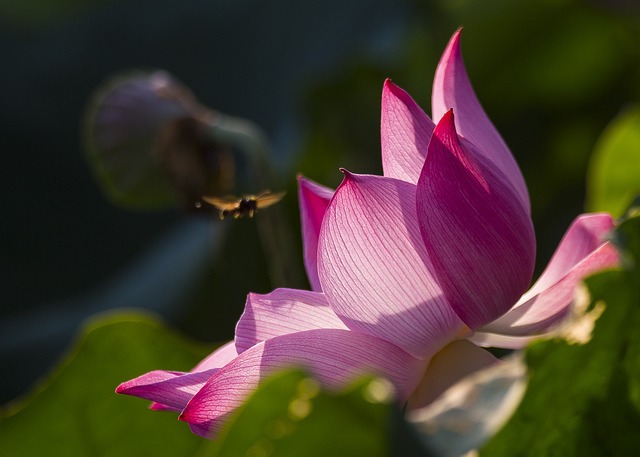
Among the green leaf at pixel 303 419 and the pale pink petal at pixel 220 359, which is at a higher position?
the green leaf at pixel 303 419

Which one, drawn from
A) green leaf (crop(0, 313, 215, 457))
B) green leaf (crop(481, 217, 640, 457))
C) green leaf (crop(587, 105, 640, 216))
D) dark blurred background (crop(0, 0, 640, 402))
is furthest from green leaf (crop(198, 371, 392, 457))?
dark blurred background (crop(0, 0, 640, 402))

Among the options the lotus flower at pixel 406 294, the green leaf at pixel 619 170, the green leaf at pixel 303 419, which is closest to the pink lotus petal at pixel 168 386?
the lotus flower at pixel 406 294

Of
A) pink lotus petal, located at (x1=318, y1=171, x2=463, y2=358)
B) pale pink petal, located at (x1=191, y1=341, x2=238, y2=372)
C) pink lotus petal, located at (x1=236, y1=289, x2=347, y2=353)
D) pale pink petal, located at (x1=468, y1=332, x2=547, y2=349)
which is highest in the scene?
pink lotus petal, located at (x1=318, y1=171, x2=463, y2=358)

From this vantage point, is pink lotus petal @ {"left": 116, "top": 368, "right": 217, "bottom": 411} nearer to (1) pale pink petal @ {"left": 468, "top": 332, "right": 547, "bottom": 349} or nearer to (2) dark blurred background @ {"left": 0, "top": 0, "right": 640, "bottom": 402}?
(1) pale pink petal @ {"left": 468, "top": 332, "right": 547, "bottom": 349}

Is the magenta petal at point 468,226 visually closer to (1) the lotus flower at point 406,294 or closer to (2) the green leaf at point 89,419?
(1) the lotus flower at point 406,294

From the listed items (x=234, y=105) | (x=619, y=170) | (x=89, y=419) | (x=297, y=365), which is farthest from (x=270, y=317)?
(x=234, y=105)

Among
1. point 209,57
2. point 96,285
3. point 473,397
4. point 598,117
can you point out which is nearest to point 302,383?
point 473,397

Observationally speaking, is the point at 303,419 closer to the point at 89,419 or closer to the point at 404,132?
the point at 404,132
